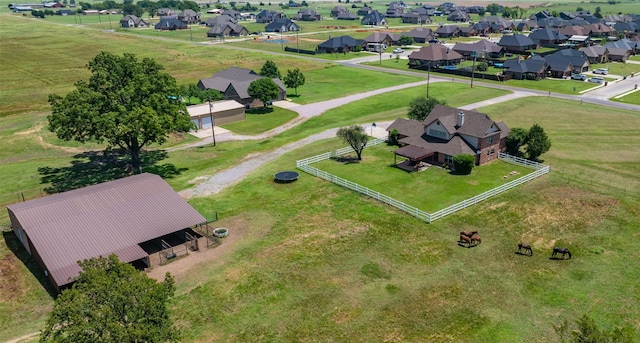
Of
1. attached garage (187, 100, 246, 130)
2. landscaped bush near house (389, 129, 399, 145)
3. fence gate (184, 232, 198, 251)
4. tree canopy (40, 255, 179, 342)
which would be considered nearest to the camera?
tree canopy (40, 255, 179, 342)

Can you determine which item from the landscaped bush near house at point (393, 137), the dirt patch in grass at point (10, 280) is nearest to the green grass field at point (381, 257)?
the dirt patch in grass at point (10, 280)

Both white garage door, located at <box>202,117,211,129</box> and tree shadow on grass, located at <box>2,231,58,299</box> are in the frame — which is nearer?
tree shadow on grass, located at <box>2,231,58,299</box>

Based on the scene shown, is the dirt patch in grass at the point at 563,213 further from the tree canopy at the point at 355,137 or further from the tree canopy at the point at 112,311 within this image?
the tree canopy at the point at 112,311

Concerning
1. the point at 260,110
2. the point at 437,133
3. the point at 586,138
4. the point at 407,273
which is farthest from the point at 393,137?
the point at 407,273

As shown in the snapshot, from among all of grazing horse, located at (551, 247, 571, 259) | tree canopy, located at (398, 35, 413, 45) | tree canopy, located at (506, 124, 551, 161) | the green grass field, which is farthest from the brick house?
tree canopy, located at (398, 35, 413, 45)

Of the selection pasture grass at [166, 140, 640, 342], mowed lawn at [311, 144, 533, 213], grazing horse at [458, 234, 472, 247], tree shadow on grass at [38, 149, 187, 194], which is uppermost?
tree shadow on grass at [38, 149, 187, 194]

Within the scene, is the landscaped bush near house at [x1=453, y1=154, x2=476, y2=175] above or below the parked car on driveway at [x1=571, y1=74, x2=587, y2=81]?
below

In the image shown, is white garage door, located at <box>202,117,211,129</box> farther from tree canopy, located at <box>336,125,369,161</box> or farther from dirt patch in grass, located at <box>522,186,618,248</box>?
dirt patch in grass, located at <box>522,186,618,248</box>

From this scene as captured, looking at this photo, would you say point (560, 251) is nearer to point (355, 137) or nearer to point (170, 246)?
point (355, 137)
